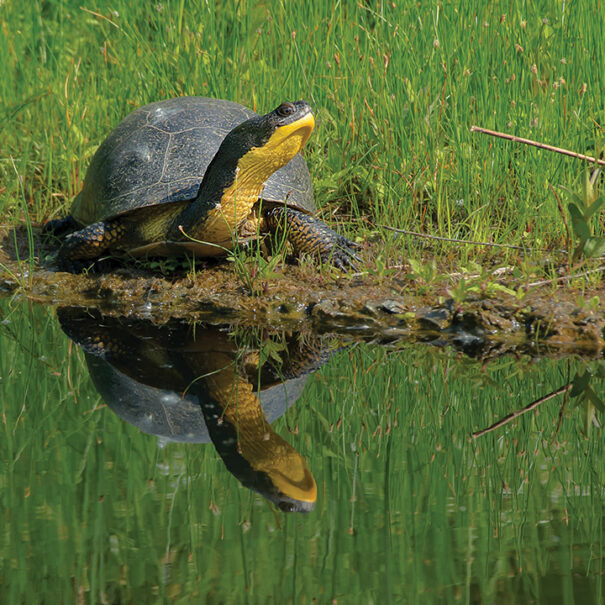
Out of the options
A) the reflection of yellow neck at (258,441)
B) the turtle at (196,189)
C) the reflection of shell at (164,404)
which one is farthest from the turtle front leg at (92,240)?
the reflection of yellow neck at (258,441)

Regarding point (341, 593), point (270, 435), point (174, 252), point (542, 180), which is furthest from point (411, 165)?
point (341, 593)

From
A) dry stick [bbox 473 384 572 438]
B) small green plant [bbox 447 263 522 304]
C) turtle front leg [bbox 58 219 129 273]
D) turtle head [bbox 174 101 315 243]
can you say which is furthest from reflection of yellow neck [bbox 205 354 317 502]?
turtle front leg [bbox 58 219 129 273]

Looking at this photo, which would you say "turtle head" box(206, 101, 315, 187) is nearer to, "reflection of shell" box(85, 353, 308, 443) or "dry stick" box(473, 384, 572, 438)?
"reflection of shell" box(85, 353, 308, 443)

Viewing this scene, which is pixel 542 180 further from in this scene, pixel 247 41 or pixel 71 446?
pixel 71 446

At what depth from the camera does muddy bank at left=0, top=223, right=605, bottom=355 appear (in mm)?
3213

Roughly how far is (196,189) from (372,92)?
4.01 feet

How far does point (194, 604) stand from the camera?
1.54 m

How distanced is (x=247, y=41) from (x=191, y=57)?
38 centimetres

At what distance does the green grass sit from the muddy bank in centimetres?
42

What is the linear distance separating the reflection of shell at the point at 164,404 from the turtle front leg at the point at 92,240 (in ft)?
4.57

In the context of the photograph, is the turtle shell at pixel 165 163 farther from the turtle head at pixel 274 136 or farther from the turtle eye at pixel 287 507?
the turtle eye at pixel 287 507

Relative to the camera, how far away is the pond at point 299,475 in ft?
5.32

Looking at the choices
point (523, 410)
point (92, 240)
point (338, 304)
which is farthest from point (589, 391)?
point (92, 240)

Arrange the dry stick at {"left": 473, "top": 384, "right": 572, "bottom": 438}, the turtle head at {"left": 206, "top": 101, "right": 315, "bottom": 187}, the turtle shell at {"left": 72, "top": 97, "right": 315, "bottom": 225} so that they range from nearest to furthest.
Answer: the dry stick at {"left": 473, "top": 384, "right": 572, "bottom": 438} → the turtle head at {"left": 206, "top": 101, "right": 315, "bottom": 187} → the turtle shell at {"left": 72, "top": 97, "right": 315, "bottom": 225}
